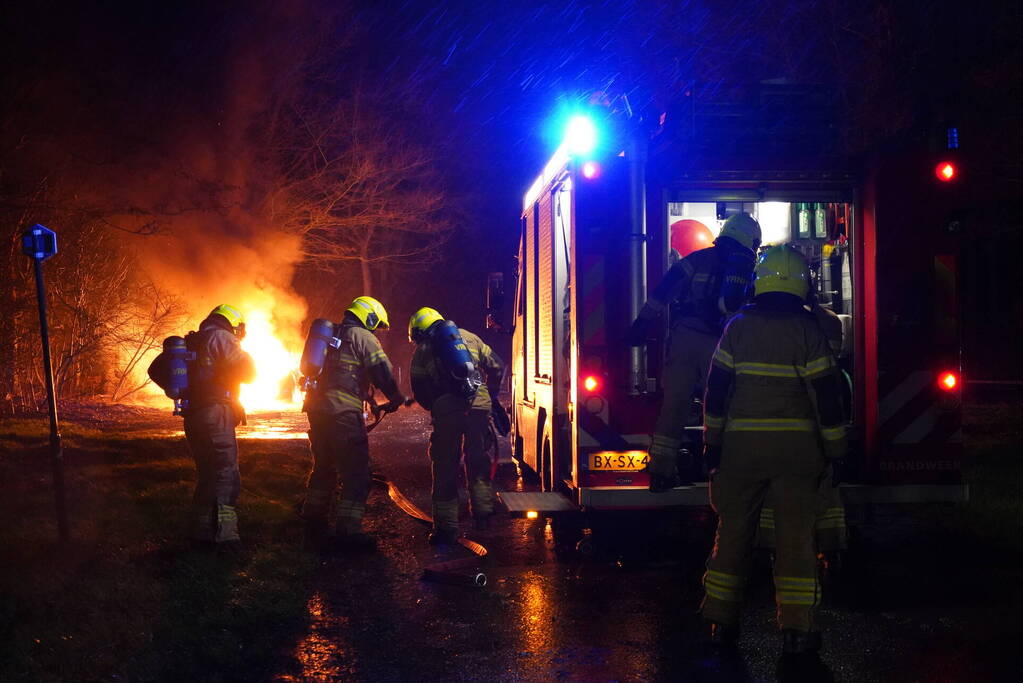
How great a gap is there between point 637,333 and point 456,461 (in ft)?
6.38

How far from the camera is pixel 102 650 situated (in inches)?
177

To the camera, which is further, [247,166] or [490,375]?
[247,166]

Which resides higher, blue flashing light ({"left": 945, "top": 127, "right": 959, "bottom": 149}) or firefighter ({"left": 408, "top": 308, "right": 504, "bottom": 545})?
blue flashing light ({"left": 945, "top": 127, "right": 959, "bottom": 149})

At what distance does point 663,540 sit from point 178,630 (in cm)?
340

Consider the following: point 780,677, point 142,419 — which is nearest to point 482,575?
point 780,677

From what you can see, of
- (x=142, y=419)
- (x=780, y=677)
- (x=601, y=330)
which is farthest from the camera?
(x=142, y=419)

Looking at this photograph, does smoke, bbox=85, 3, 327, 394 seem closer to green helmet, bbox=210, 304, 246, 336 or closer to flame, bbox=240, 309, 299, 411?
flame, bbox=240, 309, 299, 411

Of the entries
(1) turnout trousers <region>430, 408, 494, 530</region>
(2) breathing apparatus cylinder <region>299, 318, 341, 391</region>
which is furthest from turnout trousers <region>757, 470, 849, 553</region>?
(2) breathing apparatus cylinder <region>299, 318, 341, 391</region>

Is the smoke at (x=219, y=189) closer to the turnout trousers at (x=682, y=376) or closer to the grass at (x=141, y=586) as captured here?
the grass at (x=141, y=586)

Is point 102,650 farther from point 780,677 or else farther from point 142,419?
point 142,419

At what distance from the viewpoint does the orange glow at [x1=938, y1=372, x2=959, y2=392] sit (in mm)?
5934

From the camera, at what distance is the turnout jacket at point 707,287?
5.73m

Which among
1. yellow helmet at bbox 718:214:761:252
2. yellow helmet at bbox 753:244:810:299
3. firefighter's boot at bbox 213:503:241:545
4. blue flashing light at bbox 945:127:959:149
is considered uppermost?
blue flashing light at bbox 945:127:959:149

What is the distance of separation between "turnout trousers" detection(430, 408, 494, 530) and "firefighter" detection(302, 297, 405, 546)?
1.45ft
